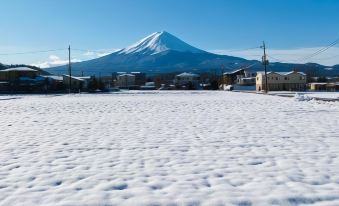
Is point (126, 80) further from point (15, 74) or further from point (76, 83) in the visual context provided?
point (15, 74)

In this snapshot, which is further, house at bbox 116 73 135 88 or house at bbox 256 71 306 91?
house at bbox 116 73 135 88

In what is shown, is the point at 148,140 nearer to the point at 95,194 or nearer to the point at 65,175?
the point at 65,175

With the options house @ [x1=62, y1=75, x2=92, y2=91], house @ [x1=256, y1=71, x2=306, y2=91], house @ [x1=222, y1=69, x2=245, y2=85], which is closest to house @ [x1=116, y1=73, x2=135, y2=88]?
house @ [x1=222, y1=69, x2=245, y2=85]

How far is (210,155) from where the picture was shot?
24.7ft

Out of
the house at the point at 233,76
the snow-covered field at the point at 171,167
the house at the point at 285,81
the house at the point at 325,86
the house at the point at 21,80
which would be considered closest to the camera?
the snow-covered field at the point at 171,167

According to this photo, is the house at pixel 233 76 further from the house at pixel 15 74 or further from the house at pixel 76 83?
the house at pixel 15 74

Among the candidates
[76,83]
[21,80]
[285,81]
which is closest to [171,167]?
[21,80]

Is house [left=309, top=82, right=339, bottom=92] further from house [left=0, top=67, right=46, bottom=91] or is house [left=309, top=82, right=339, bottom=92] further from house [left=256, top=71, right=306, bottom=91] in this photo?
house [left=0, top=67, right=46, bottom=91]

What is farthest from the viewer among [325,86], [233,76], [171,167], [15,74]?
[233,76]

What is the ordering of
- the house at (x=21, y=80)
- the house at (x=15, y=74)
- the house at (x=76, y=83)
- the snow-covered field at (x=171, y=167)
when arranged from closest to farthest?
the snow-covered field at (x=171, y=167) < the house at (x=21, y=80) < the house at (x=15, y=74) < the house at (x=76, y=83)

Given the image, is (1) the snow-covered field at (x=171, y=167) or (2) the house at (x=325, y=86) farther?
(2) the house at (x=325, y=86)

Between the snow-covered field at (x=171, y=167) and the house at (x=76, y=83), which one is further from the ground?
the house at (x=76, y=83)

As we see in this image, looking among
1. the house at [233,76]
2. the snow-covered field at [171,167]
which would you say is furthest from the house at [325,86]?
the snow-covered field at [171,167]

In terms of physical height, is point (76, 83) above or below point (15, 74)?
below
